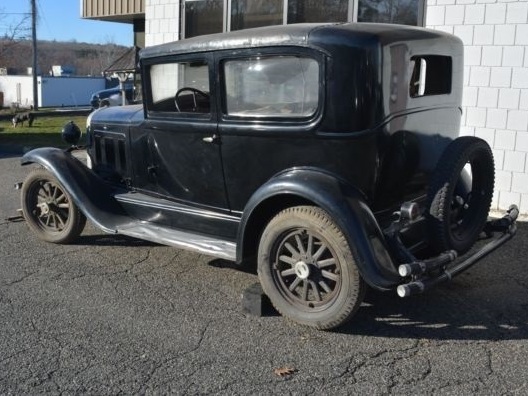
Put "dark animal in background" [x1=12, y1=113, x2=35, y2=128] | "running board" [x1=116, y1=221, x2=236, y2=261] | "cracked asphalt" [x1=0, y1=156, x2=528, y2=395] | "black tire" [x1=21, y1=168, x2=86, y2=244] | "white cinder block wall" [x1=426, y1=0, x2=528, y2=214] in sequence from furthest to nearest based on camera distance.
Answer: "dark animal in background" [x1=12, y1=113, x2=35, y2=128] → "white cinder block wall" [x1=426, y1=0, x2=528, y2=214] → "black tire" [x1=21, y1=168, x2=86, y2=244] → "running board" [x1=116, y1=221, x2=236, y2=261] → "cracked asphalt" [x1=0, y1=156, x2=528, y2=395]

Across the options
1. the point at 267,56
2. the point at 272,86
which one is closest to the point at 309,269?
the point at 272,86

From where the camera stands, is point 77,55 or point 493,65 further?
point 77,55

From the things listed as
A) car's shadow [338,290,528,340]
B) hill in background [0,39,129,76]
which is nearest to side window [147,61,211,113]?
car's shadow [338,290,528,340]

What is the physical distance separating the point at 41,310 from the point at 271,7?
19.3ft

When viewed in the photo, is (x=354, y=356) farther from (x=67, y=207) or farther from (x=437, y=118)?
(x=67, y=207)

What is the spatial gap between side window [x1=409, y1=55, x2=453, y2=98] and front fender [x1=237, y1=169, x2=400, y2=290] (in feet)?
3.89

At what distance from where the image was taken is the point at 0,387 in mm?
3197

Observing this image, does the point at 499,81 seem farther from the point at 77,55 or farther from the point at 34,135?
the point at 77,55

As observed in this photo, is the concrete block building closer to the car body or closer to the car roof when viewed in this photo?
the car roof

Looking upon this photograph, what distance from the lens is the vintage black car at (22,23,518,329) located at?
3764 millimetres

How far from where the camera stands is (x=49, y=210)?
579 centimetres

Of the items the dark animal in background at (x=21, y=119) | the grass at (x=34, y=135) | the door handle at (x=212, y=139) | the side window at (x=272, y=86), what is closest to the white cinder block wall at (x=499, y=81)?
the side window at (x=272, y=86)

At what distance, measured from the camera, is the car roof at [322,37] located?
379cm

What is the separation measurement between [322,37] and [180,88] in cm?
139
